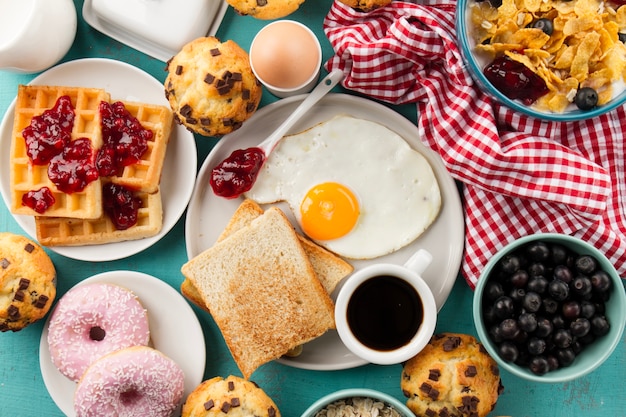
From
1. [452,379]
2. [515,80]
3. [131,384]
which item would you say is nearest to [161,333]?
[131,384]

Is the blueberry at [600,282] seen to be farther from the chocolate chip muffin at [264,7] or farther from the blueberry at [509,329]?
the chocolate chip muffin at [264,7]

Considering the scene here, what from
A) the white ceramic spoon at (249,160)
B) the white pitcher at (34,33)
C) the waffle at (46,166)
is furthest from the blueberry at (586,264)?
the white pitcher at (34,33)

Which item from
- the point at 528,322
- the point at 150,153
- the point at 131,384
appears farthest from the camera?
the point at 150,153

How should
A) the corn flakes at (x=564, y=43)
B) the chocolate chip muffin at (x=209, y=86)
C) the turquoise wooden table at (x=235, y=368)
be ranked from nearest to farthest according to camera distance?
1. the corn flakes at (x=564, y=43)
2. the chocolate chip muffin at (x=209, y=86)
3. the turquoise wooden table at (x=235, y=368)

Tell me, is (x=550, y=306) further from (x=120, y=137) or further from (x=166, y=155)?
(x=120, y=137)

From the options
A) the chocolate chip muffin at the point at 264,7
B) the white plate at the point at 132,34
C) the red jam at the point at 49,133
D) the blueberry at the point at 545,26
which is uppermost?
the blueberry at the point at 545,26

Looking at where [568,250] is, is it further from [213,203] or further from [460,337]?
[213,203]
